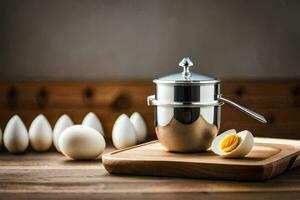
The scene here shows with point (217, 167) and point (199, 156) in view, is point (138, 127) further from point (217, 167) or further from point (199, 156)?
point (217, 167)

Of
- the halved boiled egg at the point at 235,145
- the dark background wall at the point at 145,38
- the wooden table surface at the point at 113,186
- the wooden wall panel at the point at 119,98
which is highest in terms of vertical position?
the dark background wall at the point at 145,38

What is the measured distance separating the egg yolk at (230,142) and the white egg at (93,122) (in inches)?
17.5

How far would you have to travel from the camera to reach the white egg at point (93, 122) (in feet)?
5.06

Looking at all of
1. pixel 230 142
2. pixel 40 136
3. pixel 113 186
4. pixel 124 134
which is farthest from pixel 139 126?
pixel 113 186

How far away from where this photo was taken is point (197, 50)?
170 centimetres

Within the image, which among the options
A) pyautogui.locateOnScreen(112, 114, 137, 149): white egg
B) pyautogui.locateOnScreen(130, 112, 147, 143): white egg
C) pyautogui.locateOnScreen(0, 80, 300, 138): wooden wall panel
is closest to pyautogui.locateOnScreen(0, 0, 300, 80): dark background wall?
pyautogui.locateOnScreen(0, 80, 300, 138): wooden wall panel

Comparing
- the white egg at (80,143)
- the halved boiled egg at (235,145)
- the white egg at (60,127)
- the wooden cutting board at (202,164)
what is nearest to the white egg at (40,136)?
the white egg at (60,127)

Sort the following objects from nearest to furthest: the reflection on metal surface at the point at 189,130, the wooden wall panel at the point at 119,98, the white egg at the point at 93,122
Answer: the reflection on metal surface at the point at 189,130 → the white egg at the point at 93,122 → the wooden wall panel at the point at 119,98

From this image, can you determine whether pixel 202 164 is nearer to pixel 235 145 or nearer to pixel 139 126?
pixel 235 145

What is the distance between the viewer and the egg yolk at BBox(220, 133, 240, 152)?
1.17 m

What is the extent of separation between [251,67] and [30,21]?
25.8 inches

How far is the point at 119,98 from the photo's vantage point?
167 centimetres

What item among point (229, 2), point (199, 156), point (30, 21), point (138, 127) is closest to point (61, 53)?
point (30, 21)

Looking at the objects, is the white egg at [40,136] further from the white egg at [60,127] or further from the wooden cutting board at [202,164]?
the wooden cutting board at [202,164]
